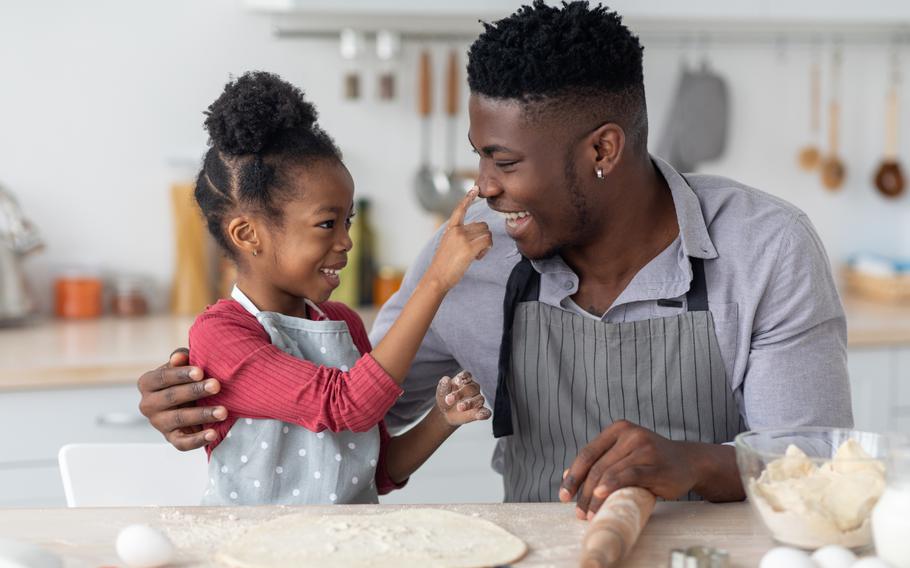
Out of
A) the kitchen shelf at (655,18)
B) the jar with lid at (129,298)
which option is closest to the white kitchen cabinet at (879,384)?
the kitchen shelf at (655,18)

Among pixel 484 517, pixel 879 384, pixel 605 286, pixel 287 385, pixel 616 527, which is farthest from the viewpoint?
pixel 879 384

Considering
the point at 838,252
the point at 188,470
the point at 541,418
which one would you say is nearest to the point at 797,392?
the point at 541,418

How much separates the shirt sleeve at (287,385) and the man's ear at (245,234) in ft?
0.41

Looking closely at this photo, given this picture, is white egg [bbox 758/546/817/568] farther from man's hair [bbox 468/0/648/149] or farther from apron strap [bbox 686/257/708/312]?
man's hair [bbox 468/0/648/149]

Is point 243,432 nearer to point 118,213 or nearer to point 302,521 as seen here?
point 302,521

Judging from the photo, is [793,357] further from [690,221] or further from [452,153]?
[452,153]

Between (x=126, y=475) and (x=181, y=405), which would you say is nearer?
(x=181, y=405)

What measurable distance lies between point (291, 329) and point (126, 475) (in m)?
0.32

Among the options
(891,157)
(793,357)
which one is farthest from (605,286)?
(891,157)

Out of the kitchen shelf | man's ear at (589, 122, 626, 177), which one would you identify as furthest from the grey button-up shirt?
the kitchen shelf

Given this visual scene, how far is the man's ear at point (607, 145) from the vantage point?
5.40 feet

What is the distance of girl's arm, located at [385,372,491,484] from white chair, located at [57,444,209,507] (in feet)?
0.92

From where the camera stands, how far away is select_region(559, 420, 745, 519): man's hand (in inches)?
50.9

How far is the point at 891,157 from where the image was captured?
3.56m
